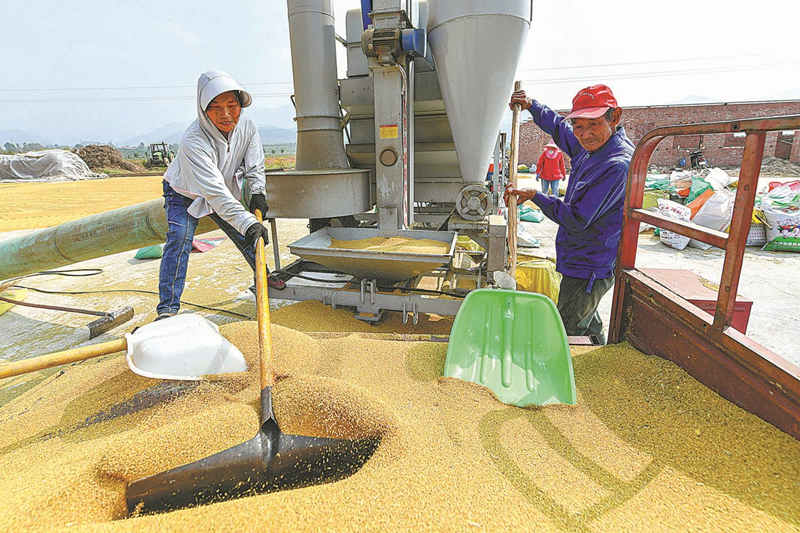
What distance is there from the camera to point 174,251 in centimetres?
266

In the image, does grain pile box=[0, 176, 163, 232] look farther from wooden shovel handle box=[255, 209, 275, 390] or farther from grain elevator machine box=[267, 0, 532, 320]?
wooden shovel handle box=[255, 209, 275, 390]

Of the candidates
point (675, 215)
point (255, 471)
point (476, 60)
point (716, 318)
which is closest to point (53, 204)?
point (476, 60)

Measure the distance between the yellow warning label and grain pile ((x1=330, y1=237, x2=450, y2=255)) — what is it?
789 millimetres

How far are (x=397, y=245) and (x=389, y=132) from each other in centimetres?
89

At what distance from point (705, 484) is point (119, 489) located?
1.72m

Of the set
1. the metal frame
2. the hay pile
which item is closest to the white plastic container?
the metal frame

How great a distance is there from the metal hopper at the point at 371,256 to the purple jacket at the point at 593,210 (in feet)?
2.35

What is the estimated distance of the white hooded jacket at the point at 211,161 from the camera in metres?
2.39

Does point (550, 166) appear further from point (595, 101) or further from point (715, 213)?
point (595, 101)

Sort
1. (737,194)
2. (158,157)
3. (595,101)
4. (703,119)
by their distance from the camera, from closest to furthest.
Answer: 1. (737,194)
2. (595,101)
3. (703,119)
4. (158,157)

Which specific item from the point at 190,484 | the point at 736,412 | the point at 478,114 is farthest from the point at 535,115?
the point at 190,484

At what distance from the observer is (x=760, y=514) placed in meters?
1.05

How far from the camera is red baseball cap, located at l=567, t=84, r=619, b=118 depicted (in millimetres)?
2139

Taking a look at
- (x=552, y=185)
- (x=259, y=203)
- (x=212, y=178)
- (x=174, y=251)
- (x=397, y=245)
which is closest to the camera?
(x=212, y=178)
